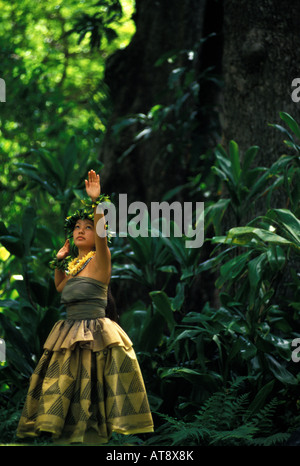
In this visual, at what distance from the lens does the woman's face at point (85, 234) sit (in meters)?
2.31

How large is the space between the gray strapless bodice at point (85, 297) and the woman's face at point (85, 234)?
0.48 feet

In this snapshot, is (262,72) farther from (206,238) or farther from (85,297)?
(85,297)

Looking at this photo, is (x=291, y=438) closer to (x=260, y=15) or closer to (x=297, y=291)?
(x=297, y=291)

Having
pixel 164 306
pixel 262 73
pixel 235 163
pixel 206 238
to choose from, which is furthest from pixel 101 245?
pixel 262 73

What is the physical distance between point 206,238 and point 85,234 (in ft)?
6.22

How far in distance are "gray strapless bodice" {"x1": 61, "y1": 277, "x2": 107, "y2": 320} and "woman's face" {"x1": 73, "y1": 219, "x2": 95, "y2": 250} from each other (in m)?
0.15

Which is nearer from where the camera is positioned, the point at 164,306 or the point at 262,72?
the point at 164,306

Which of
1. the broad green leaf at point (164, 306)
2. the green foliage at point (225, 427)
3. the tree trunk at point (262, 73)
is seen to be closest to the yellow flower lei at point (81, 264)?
the broad green leaf at point (164, 306)

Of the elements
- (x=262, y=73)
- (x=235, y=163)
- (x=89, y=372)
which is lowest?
(x=89, y=372)

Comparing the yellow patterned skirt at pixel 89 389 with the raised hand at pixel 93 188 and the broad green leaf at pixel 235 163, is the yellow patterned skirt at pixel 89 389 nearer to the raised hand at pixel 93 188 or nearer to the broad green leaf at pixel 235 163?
the raised hand at pixel 93 188

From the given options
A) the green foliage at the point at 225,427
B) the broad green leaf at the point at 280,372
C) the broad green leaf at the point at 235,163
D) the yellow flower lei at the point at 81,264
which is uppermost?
the broad green leaf at the point at 235,163

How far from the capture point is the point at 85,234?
7.57ft

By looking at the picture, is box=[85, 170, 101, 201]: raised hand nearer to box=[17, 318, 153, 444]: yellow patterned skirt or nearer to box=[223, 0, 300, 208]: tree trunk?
box=[17, 318, 153, 444]: yellow patterned skirt

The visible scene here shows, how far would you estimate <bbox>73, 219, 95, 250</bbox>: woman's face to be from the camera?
231 centimetres
